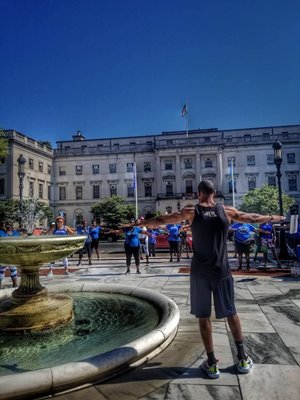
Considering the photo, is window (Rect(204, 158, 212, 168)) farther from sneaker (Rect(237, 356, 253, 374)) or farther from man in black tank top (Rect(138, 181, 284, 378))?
sneaker (Rect(237, 356, 253, 374))

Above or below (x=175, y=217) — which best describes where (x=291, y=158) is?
above

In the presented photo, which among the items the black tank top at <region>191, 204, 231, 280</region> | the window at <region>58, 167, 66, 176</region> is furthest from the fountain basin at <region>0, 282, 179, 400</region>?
the window at <region>58, 167, 66, 176</region>

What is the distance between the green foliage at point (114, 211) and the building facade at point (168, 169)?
28.1 ft

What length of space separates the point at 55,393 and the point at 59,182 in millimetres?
56982

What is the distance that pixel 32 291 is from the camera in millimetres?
4539

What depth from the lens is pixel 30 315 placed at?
13.7 feet

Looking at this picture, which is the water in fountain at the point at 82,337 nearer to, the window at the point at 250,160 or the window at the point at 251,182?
the window at the point at 251,182

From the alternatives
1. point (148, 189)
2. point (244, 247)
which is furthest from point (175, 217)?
point (148, 189)

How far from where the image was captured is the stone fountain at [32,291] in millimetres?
4039

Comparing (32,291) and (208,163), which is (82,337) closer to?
(32,291)

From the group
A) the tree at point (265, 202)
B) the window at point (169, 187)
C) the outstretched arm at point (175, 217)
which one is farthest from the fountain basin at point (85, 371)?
the window at point (169, 187)

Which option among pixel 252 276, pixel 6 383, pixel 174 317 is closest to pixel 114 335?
pixel 174 317

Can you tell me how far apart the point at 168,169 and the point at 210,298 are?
5204 cm

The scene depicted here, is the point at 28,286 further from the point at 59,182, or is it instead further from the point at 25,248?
the point at 59,182
